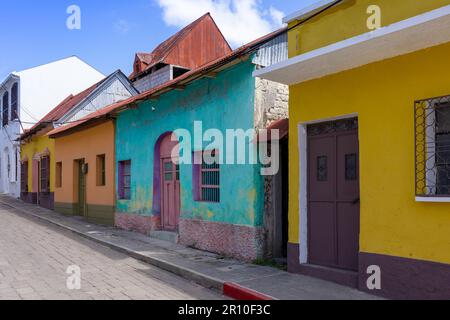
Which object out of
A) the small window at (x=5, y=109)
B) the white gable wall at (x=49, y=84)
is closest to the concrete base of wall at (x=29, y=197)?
the white gable wall at (x=49, y=84)

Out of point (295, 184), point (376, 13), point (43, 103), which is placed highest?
point (43, 103)

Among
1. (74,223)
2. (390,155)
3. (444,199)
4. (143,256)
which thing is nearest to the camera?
(444,199)

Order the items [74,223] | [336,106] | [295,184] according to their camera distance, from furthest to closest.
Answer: [74,223], [295,184], [336,106]

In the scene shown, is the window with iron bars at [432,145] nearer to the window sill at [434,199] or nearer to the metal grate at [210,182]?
the window sill at [434,199]

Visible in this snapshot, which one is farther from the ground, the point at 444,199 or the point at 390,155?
the point at 390,155

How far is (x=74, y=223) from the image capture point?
45.9ft

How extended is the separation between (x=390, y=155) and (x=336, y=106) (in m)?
1.20

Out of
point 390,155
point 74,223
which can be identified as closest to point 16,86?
point 74,223

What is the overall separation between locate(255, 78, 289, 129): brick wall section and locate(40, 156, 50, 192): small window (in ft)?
46.1

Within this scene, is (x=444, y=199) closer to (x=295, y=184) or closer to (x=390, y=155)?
(x=390, y=155)

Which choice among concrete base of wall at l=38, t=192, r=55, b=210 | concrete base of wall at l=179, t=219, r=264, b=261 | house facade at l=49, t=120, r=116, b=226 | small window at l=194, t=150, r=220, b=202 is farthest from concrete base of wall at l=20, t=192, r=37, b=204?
small window at l=194, t=150, r=220, b=202

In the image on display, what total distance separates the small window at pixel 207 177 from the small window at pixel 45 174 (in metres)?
12.0

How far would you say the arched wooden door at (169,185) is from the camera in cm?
1042

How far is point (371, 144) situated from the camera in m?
5.77
